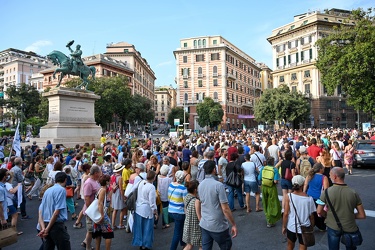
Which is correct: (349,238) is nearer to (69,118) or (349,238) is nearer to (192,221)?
(192,221)

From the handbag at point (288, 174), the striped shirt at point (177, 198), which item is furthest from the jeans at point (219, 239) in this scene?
the handbag at point (288, 174)

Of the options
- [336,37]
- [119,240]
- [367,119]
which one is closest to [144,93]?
[367,119]

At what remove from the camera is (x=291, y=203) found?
15.3 feet

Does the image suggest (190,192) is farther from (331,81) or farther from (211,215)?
(331,81)

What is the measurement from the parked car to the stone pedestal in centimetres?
1954

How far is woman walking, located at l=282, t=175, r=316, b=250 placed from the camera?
4.58 m

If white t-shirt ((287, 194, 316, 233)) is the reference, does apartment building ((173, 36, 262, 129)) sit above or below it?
above

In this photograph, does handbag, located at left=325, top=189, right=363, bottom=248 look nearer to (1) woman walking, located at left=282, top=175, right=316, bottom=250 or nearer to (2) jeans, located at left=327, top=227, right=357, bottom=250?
(2) jeans, located at left=327, top=227, right=357, bottom=250

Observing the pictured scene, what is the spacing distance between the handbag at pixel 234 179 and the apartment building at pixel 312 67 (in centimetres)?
5164

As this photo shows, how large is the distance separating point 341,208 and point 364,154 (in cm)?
1323

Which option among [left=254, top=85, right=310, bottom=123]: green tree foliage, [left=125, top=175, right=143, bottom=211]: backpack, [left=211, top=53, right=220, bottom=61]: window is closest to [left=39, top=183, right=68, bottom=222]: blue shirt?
[left=125, top=175, right=143, bottom=211]: backpack

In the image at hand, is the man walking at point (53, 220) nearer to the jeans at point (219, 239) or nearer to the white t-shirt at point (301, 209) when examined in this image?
the jeans at point (219, 239)

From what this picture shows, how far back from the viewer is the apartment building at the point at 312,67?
55938mm

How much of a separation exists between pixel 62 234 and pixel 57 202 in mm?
530
